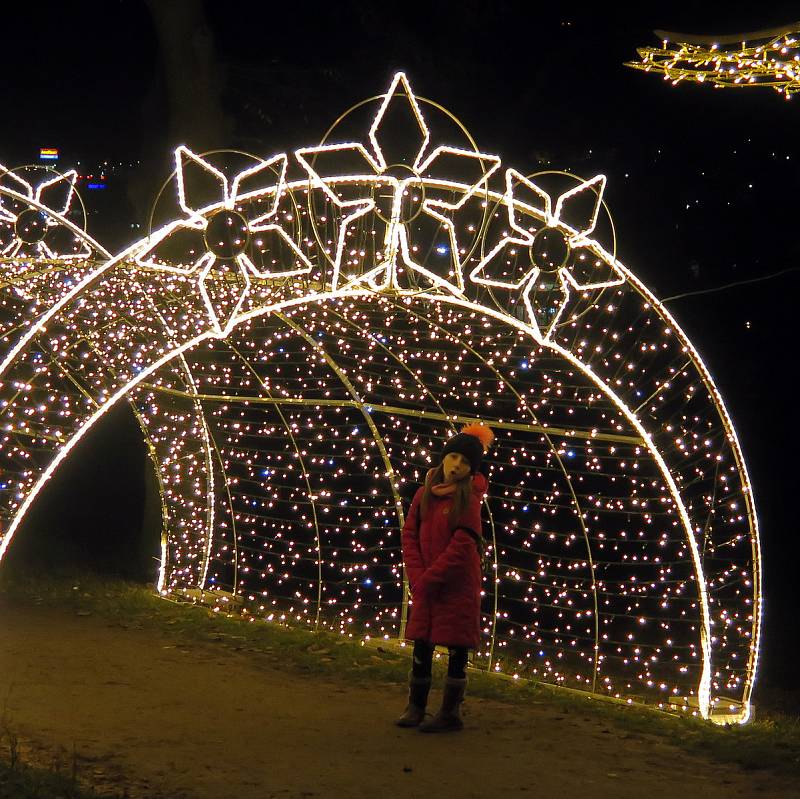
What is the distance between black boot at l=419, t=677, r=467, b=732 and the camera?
6.37 meters

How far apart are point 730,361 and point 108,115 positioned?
1132 cm

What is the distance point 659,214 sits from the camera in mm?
13961

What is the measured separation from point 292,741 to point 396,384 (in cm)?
593

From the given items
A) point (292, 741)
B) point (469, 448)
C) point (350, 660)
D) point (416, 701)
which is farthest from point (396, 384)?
point (292, 741)

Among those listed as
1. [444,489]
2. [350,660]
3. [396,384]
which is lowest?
[350,660]

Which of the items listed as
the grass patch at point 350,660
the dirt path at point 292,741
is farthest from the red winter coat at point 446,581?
the grass patch at point 350,660

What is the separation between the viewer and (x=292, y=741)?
612 cm

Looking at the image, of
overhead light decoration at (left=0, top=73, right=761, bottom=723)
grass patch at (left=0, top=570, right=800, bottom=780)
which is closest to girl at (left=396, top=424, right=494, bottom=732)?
overhead light decoration at (left=0, top=73, right=761, bottom=723)

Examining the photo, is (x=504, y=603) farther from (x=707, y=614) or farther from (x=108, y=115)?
(x=108, y=115)

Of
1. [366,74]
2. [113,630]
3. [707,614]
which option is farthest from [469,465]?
[366,74]

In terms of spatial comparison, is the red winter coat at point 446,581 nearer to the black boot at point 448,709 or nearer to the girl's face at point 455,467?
the girl's face at point 455,467

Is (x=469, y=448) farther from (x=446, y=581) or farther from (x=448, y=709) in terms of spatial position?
(x=448, y=709)

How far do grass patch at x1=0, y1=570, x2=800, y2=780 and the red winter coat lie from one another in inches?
50.3

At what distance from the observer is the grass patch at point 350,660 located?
652cm
